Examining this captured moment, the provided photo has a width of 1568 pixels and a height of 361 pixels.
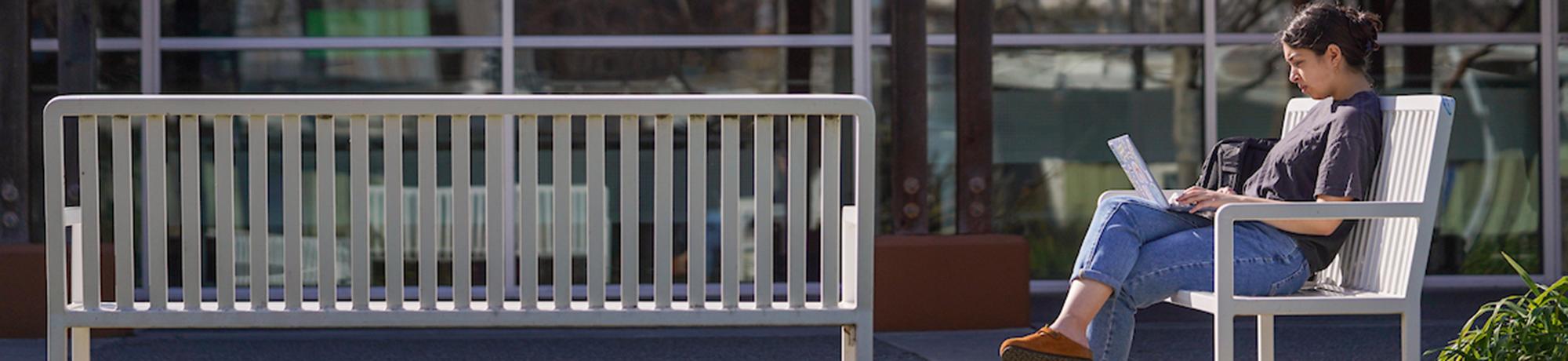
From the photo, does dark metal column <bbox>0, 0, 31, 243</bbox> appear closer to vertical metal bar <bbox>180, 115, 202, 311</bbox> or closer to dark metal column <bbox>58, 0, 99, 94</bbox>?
dark metal column <bbox>58, 0, 99, 94</bbox>

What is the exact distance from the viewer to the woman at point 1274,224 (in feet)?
11.3

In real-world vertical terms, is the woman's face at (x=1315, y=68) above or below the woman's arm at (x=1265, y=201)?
above

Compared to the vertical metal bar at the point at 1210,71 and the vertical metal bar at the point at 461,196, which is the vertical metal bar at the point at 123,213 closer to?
the vertical metal bar at the point at 461,196

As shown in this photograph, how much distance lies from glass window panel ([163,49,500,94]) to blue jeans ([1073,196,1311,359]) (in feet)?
13.6

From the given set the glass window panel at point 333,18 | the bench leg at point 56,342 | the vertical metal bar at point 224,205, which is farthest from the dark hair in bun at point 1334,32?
the glass window panel at point 333,18

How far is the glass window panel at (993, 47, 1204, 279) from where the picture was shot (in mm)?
7395

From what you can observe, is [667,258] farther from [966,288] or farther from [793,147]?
[966,288]

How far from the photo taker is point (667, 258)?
3.17 metres

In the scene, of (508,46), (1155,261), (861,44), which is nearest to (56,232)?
(1155,261)

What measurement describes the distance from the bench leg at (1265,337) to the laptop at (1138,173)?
0.27 m

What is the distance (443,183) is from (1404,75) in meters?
4.11

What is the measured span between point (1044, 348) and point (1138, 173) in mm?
414

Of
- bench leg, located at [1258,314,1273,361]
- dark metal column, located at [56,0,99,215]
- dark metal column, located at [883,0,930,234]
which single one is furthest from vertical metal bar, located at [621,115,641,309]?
dark metal column, located at [56,0,99,215]

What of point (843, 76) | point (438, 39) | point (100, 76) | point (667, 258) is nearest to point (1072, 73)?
point (843, 76)
